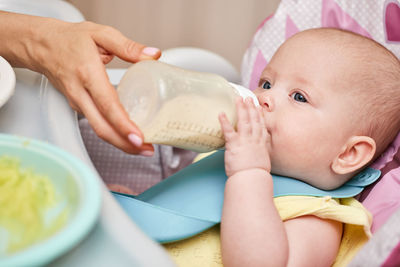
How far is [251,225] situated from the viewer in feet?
2.28

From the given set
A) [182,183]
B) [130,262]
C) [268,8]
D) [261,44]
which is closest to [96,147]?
[182,183]

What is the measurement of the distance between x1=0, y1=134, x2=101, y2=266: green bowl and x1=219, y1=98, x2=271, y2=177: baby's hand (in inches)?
12.3

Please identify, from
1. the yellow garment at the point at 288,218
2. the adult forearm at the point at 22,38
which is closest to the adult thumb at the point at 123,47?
the adult forearm at the point at 22,38

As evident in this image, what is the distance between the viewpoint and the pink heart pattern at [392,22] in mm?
1005

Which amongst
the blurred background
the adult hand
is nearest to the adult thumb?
the adult hand

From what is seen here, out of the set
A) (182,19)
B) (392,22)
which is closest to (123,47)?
(392,22)

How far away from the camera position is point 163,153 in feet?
4.11

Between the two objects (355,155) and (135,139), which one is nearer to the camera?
(135,139)

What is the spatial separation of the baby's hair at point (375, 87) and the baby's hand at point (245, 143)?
0.22 metres

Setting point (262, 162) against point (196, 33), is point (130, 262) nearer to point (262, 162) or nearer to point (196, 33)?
point (262, 162)

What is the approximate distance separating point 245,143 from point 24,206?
0.39m

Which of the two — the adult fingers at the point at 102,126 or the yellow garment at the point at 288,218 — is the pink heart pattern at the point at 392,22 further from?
the adult fingers at the point at 102,126

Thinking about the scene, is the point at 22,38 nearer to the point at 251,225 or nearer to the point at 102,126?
the point at 102,126

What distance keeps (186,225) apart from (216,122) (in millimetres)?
193
